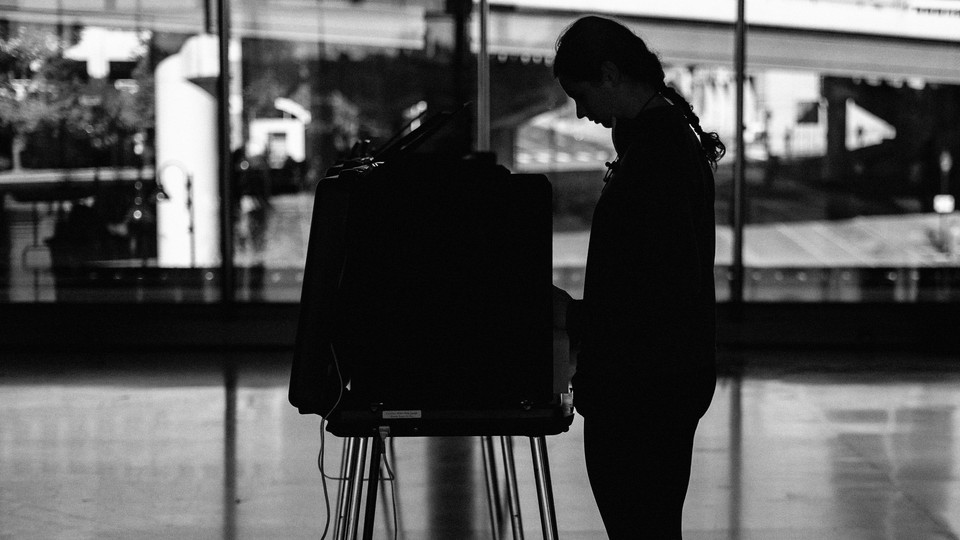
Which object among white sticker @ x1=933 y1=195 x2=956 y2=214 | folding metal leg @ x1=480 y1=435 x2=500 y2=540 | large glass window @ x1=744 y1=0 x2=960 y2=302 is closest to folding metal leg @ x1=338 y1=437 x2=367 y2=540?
folding metal leg @ x1=480 y1=435 x2=500 y2=540

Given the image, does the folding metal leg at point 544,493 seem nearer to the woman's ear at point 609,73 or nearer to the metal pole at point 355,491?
the metal pole at point 355,491

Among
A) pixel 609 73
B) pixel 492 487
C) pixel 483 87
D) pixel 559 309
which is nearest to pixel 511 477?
pixel 492 487

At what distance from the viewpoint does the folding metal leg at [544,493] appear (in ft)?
7.72

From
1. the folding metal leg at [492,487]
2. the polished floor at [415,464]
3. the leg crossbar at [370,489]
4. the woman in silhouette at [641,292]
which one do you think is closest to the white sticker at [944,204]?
the polished floor at [415,464]

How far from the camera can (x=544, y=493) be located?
238cm

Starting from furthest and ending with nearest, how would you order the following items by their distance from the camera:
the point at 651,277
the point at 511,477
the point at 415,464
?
the point at 415,464, the point at 511,477, the point at 651,277

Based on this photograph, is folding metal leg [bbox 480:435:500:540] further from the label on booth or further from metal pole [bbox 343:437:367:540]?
the label on booth

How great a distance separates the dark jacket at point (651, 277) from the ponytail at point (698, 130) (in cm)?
5

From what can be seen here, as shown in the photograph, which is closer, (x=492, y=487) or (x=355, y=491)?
(x=355, y=491)

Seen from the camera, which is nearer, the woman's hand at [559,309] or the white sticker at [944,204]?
the woman's hand at [559,309]

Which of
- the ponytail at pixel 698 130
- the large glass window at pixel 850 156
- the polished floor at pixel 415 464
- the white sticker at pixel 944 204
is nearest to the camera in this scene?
the ponytail at pixel 698 130

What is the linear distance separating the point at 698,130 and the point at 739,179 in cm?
615

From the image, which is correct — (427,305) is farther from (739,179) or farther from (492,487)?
(739,179)

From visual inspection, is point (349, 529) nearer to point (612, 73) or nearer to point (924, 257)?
point (612, 73)
